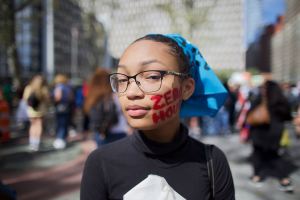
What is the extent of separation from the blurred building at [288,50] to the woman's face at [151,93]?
92.9 metres

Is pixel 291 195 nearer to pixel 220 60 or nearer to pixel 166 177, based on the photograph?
pixel 166 177

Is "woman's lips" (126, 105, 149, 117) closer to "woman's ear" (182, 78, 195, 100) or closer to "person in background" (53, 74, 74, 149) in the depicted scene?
"woman's ear" (182, 78, 195, 100)

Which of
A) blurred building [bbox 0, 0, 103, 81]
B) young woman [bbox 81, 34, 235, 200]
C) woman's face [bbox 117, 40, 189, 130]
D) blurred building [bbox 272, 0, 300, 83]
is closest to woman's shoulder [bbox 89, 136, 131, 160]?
young woman [bbox 81, 34, 235, 200]

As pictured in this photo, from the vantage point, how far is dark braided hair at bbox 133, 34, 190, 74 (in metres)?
1.50

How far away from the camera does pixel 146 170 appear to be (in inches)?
57.2

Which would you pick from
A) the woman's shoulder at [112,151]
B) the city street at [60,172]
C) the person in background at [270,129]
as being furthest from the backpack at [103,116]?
the woman's shoulder at [112,151]

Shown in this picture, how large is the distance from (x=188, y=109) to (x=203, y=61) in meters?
0.22

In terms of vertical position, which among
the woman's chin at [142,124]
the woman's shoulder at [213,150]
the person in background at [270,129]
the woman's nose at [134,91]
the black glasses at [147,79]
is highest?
the black glasses at [147,79]

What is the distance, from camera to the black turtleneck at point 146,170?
145cm

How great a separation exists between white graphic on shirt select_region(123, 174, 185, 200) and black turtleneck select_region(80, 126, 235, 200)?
28 millimetres

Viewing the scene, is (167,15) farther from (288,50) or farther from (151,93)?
(288,50)

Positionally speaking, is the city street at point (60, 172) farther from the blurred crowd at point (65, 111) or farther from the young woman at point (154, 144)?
the young woman at point (154, 144)

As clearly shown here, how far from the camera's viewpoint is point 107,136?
501 centimetres

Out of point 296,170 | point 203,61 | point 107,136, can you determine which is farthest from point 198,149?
point 296,170
